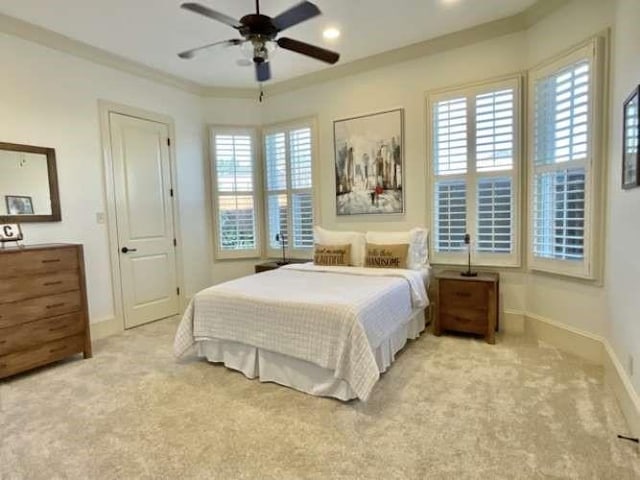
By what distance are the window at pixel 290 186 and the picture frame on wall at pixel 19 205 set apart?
9.01ft

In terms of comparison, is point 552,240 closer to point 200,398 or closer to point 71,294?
point 200,398

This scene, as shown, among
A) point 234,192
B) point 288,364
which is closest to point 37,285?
point 288,364

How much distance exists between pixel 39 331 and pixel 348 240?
9.98ft

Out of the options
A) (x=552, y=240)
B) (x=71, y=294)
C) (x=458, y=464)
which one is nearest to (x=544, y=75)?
(x=552, y=240)

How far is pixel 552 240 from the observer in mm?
3299

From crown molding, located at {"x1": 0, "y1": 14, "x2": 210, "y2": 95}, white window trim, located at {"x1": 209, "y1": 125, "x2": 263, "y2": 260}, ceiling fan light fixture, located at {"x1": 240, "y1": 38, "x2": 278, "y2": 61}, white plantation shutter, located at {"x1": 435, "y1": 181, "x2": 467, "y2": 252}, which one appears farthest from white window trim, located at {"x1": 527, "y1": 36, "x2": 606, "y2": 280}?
crown molding, located at {"x1": 0, "y1": 14, "x2": 210, "y2": 95}

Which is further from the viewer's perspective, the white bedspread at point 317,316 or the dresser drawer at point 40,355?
the dresser drawer at point 40,355

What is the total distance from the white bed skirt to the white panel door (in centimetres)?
160

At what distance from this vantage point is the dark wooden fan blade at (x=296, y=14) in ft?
7.27

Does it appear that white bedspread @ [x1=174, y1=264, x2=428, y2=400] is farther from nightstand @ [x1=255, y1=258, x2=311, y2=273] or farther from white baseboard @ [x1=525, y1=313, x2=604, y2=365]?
nightstand @ [x1=255, y1=258, x2=311, y2=273]

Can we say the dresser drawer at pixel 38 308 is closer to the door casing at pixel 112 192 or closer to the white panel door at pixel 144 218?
the door casing at pixel 112 192

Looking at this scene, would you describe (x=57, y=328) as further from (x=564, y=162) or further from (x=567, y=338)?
(x=564, y=162)

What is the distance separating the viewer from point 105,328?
402 centimetres

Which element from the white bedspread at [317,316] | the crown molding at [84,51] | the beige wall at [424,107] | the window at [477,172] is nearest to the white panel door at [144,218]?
the crown molding at [84,51]
